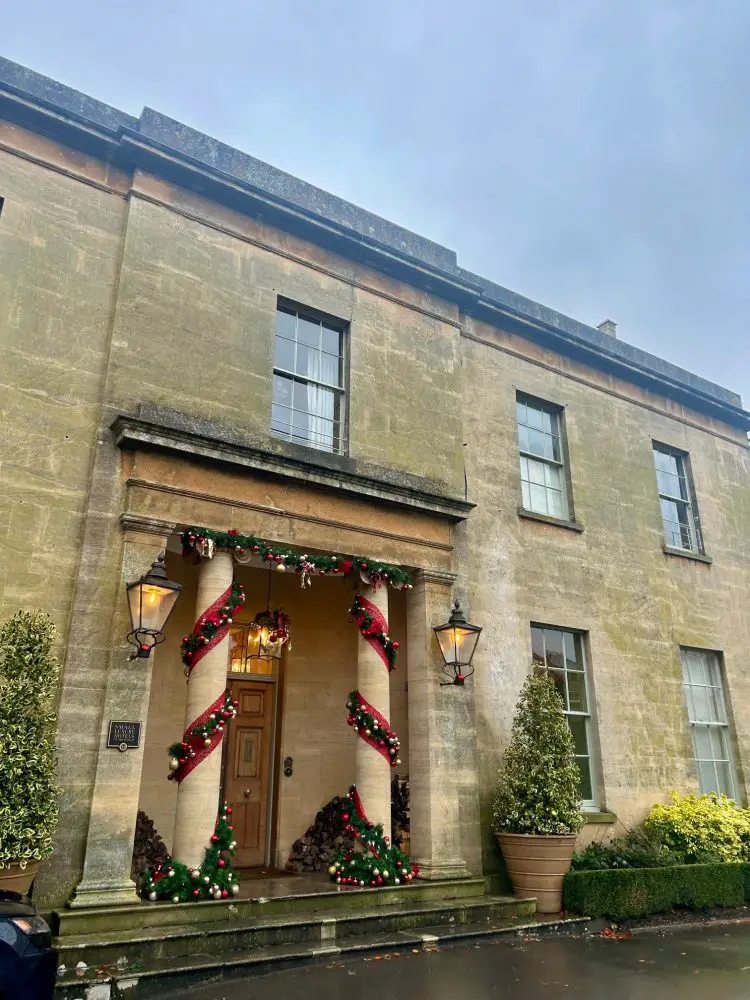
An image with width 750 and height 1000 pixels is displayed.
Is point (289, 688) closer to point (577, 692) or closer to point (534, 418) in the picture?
point (577, 692)

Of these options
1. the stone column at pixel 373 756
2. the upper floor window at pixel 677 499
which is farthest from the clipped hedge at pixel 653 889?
the upper floor window at pixel 677 499

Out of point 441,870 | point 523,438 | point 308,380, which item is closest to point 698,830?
point 441,870

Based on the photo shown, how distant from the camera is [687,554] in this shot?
1312cm

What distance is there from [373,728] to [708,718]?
679cm

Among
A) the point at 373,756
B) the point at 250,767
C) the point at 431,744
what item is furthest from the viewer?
the point at 250,767

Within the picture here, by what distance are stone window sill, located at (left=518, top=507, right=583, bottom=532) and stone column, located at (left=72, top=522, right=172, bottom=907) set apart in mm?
5818

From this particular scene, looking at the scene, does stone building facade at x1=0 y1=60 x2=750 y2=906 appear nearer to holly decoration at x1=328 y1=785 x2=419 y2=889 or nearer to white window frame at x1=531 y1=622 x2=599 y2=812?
white window frame at x1=531 y1=622 x2=599 y2=812

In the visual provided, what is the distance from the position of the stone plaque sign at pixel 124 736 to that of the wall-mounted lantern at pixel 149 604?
0.62 metres

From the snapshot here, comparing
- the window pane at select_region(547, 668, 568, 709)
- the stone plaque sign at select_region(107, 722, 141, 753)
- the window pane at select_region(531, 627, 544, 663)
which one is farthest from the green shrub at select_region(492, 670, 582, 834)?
the stone plaque sign at select_region(107, 722, 141, 753)

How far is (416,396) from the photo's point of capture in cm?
1057

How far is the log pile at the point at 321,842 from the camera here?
953cm

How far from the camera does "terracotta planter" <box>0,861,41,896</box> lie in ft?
19.1

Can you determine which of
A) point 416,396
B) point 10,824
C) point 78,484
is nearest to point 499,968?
point 10,824

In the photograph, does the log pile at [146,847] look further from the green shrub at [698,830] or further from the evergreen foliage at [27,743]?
the green shrub at [698,830]
